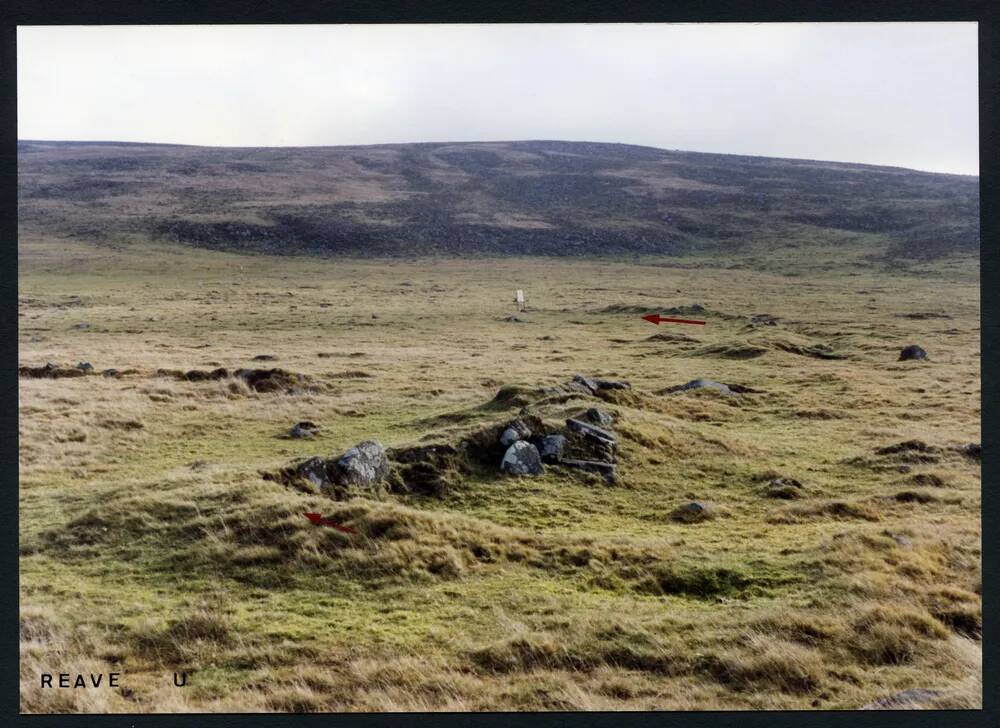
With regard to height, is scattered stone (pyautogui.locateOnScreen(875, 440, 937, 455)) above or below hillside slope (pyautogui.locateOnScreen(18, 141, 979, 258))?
below

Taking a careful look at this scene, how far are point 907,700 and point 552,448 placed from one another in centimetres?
1012

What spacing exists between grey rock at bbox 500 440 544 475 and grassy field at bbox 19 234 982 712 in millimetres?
327

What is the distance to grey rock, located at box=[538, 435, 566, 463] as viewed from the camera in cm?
1647

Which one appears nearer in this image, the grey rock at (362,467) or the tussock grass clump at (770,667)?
the tussock grass clump at (770,667)

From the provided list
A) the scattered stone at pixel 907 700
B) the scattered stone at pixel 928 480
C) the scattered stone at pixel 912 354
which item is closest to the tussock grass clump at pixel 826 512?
the scattered stone at pixel 928 480

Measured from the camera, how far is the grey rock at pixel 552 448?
16469mm

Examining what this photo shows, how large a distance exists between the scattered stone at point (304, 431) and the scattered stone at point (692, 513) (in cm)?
1026

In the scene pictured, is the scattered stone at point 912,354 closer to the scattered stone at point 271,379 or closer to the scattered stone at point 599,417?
the scattered stone at point 599,417

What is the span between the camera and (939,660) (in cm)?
791

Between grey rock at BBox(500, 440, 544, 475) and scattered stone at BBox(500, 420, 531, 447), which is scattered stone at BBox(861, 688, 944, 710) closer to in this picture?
grey rock at BBox(500, 440, 544, 475)

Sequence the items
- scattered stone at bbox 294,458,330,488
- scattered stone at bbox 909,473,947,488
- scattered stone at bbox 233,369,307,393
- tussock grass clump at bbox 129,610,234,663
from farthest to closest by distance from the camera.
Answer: scattered stone at bbox 233,369,307,393, scattered stone at bbox 909,473,947,488, scattered stone at bbox 294,458,330,488, tussock grass clump at bbox 129,610,234,663

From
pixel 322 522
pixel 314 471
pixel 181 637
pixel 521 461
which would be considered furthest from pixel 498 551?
pixel 181 637

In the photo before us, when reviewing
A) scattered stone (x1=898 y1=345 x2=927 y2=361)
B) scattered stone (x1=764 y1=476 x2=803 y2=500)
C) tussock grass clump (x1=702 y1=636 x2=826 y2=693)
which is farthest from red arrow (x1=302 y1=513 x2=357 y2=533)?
scattered stone (x1=898 y1=345 x2=927 y2=361)

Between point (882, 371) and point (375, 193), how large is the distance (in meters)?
112
